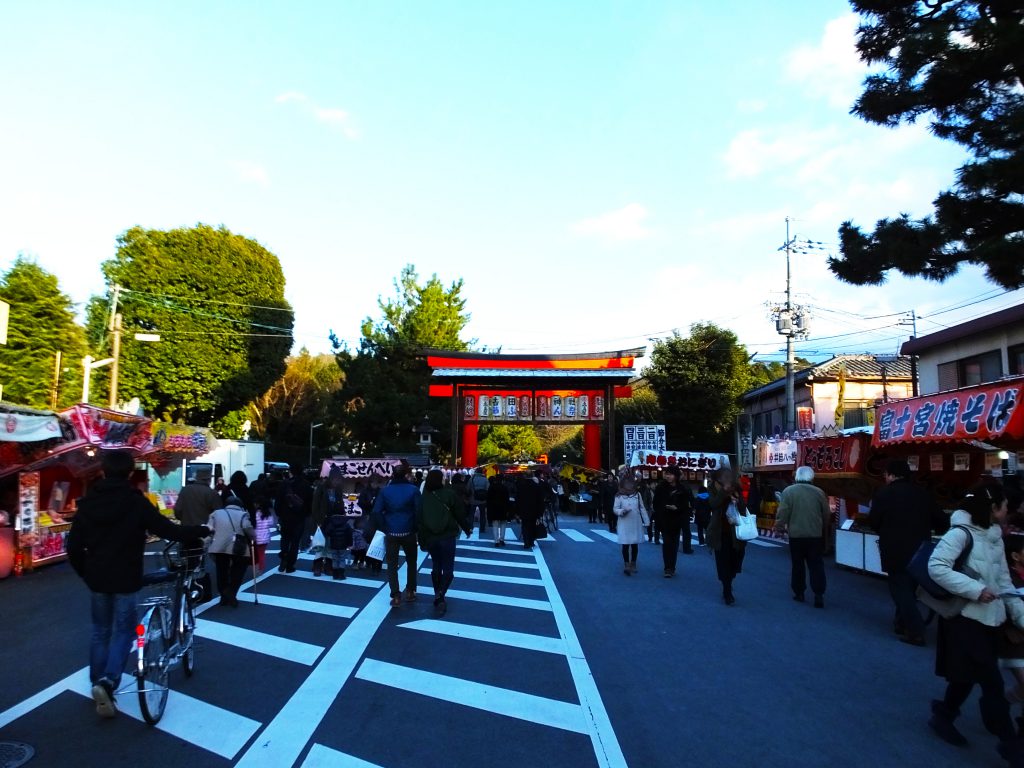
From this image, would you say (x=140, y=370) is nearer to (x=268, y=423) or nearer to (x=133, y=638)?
(x=268, y=423)

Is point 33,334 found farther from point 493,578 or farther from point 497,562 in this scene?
point 493,578

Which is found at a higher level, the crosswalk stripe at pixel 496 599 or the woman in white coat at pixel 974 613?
the woman in white coat at pixel 974 613

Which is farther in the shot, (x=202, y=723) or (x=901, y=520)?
(x=901, y=520)

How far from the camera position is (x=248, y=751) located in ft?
15.6

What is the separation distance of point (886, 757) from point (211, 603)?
816cm

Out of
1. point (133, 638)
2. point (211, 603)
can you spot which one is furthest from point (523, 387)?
point (133, 638)

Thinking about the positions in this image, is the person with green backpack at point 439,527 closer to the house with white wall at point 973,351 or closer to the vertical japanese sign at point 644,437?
the house with white wall at point 973,351

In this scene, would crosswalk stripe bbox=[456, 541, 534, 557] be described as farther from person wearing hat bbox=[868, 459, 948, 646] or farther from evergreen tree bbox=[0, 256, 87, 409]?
evergreen tree bbox=[0, 256, 87, 409]

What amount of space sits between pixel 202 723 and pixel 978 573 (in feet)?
17.3

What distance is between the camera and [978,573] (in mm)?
4801

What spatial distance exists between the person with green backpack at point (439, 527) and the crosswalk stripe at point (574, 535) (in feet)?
32.7

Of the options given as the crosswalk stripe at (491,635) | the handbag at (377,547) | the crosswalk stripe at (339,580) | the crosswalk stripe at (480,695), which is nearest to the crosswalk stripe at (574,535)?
the crosswalk stripe at (339,580)

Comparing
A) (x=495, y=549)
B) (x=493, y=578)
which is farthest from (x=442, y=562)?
(x=495, y=549)

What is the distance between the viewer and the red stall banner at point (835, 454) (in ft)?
46.3
